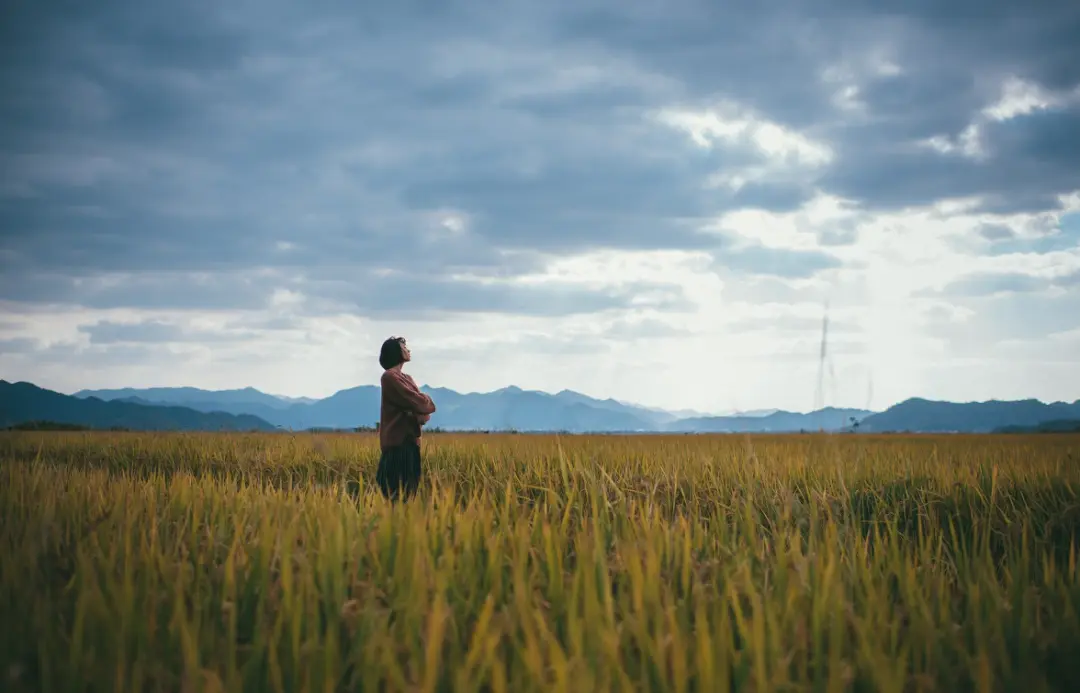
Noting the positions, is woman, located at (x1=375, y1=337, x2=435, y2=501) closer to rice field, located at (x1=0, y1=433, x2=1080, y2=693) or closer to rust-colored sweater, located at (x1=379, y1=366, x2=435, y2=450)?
rust-colored sweater, located at (x1=379, y1=366, x2=435, y2=450)

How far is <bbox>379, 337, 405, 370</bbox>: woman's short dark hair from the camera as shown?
29.7ft

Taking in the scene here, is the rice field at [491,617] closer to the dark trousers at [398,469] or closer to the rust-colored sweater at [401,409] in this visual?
the rust-colored sweater at [401,409]

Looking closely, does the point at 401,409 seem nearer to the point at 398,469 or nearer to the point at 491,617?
the point at 398,469

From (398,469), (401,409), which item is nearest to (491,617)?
(401,409)

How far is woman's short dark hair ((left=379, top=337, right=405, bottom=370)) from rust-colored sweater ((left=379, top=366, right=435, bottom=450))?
3.9 inches

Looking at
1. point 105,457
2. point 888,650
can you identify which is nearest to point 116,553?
point 888,650

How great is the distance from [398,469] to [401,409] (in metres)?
0.78

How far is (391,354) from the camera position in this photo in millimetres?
9078

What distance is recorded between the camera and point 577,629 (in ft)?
8.16

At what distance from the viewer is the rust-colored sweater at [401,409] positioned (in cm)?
883

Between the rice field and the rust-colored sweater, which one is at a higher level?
the rust-colored sweater

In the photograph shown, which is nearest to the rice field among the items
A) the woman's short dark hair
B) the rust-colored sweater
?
the rust-colored sweater

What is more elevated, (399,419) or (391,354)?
(391,354)

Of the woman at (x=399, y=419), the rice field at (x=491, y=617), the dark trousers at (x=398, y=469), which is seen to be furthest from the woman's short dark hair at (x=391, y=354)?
the rice field at (x=491, y=617)
